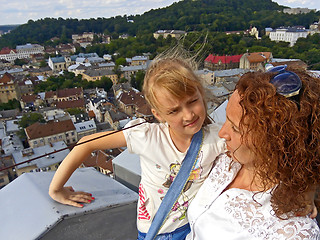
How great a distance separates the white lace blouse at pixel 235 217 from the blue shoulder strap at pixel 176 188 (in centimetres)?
7

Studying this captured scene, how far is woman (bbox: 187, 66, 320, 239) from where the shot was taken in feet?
1.90

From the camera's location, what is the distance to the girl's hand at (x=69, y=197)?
983 mm

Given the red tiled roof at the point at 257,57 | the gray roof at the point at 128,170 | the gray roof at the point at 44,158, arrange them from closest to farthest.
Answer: the gray roof at the point at 128,170 < the gray roof at the point at 44,158 < the red tiled roof at the point at 257,57

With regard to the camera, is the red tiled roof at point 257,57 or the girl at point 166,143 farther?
the red tiled roof at point 257,57

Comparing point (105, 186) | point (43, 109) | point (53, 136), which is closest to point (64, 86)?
point (43, 109)

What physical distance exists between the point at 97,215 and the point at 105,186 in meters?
0.18

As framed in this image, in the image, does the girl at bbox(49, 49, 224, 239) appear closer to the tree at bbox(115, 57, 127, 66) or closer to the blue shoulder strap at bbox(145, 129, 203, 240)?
the blue shoulder strap at bbox(145, 129, 203, 240)

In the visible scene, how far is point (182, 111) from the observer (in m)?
0.85

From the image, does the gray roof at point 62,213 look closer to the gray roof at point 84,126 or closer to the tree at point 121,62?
the gray roof at point 84,126

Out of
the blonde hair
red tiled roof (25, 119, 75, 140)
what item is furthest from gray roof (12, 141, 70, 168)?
the blonde hair

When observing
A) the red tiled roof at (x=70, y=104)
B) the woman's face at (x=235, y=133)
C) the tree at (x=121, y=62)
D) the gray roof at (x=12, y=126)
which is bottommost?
the gray roof at (x=12, y=126)

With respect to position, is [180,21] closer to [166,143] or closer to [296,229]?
[166,143]

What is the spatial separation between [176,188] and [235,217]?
0.86 ft

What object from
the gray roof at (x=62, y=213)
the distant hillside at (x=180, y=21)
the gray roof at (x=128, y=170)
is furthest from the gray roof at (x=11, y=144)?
the distant hillside at (x=180, y=21)
